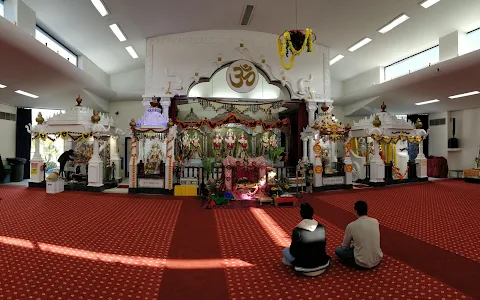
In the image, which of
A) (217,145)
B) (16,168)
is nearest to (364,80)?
(217,145)

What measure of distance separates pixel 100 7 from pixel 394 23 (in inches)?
322

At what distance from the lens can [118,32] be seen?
9.12 metres

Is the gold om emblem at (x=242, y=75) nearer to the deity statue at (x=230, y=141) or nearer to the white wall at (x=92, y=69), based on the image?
the deity statue at (x=230, y=141)

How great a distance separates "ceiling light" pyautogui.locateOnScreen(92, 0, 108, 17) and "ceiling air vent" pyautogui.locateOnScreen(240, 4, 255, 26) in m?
3.89

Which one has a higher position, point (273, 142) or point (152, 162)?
point (273, 142)

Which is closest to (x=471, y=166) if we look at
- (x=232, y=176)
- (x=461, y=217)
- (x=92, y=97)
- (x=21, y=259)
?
(x=461, y=217)

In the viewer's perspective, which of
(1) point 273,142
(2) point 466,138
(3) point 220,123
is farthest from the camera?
(1) point 273,142

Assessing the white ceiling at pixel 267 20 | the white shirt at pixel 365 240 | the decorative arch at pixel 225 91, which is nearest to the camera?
the white shirt at pixel 365 240

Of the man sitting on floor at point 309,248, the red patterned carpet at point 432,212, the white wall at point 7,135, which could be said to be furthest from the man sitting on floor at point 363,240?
the white wall at point 7,135

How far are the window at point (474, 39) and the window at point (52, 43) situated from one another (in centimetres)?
1192

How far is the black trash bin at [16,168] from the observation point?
10.6 m

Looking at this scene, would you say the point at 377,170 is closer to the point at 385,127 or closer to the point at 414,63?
the point at 385,127

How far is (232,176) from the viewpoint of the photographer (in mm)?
7879

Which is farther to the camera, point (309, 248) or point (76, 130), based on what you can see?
point (76, 130)
